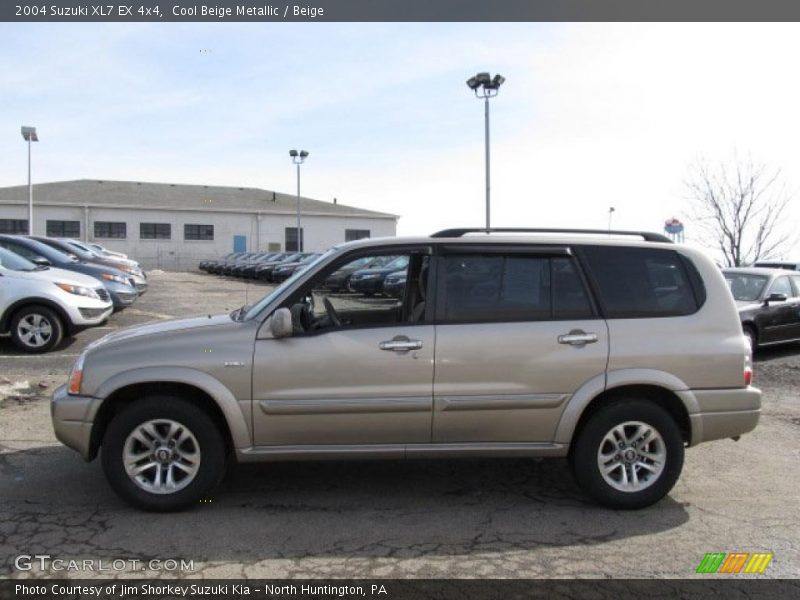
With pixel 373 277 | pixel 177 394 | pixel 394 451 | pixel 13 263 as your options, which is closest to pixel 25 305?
pixel 13 263

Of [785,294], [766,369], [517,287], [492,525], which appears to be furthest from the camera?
[785,294]

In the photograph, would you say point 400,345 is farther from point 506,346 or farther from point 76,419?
point 76,419

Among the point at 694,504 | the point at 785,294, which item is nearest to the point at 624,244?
the point at 694,504

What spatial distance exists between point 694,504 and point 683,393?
2.73 ft

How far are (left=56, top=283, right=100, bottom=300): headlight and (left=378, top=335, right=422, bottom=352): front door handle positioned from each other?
25.3ft

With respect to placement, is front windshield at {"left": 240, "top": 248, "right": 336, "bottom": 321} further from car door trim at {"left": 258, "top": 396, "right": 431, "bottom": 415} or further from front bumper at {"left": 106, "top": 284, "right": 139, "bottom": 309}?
front bumper at {"left": 106, "top": 284, "right": 139, "bottom": 309}

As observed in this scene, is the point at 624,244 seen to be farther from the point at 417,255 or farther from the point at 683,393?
the point at 417,255

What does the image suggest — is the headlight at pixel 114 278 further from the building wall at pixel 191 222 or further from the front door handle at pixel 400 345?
the building wall at pixel 191 222

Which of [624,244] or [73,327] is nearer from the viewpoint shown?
[624,244]

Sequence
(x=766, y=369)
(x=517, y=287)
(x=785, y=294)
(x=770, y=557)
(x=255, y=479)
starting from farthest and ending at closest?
(x=785, y=294) → (x=766, y=369) → (x=255, y=479) → (x=517, y=287) → (x=770, y=557)

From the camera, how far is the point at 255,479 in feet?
16.4

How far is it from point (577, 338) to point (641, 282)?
65cm

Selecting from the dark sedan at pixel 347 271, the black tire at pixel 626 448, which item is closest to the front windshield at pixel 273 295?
the dark sedan at pixel 347 271

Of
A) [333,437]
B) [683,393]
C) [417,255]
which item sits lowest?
[333,437]
